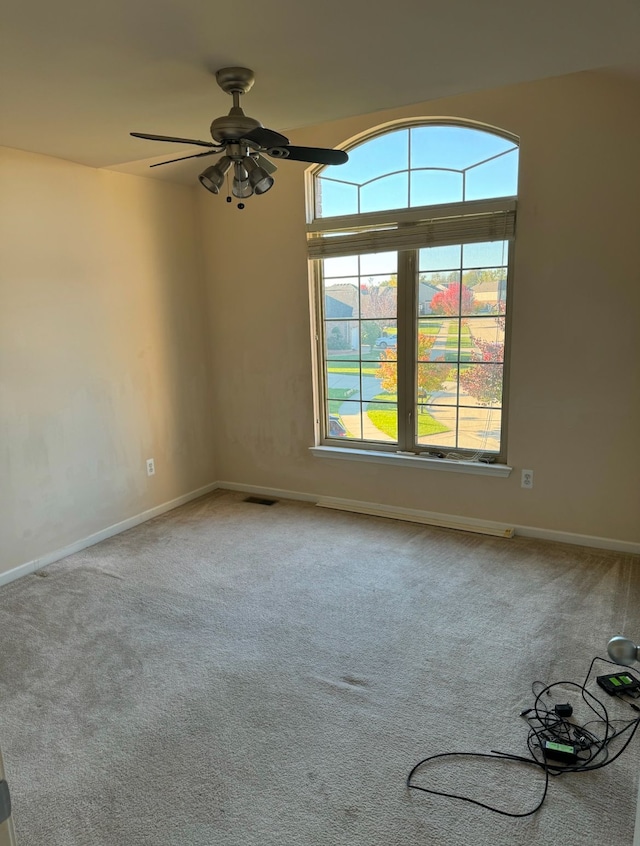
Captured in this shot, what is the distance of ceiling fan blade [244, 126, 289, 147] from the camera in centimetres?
190

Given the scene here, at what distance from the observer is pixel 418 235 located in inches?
139

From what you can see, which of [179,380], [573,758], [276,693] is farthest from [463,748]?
[179,380]

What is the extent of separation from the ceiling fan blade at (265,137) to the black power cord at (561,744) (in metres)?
2.22

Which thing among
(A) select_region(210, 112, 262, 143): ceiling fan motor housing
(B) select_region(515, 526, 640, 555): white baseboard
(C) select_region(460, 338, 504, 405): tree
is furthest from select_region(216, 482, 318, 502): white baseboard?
(A) select_region(210, 112, 262, 143): ceiling fan motor housing

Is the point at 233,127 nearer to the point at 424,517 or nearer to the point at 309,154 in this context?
the point at 309,154

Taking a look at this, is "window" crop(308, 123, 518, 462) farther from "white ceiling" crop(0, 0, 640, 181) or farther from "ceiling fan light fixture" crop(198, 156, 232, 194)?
"ceiling fan light fixture" crop(198, 156, 232, 194)

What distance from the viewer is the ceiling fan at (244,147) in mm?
2006

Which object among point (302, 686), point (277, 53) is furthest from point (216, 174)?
point (302, 686)

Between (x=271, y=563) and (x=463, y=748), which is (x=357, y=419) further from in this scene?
(x=463, y=748)

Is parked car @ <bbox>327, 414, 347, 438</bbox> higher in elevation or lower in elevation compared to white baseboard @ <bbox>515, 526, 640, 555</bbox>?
higher

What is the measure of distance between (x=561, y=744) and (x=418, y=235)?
9.37 ft

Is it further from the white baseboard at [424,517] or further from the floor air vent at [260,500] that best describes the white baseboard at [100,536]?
the white baseboard at [424,517]

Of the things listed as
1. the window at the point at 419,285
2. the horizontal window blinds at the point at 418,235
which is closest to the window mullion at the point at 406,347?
the window at the point at 419,285

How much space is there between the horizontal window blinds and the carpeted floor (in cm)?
192
